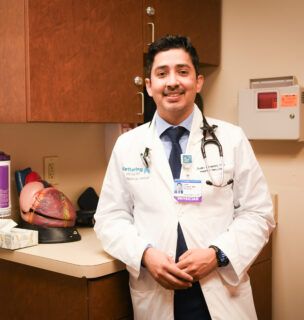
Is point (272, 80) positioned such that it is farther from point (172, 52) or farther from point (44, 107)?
point (44, 107)

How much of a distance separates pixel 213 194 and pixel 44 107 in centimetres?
69

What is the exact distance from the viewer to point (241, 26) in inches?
99.0

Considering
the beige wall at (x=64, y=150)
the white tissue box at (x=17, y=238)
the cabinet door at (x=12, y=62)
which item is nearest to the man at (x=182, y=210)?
the white tissue box at (x=17, y=238)

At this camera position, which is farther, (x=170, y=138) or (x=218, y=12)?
(x=218, y=12)

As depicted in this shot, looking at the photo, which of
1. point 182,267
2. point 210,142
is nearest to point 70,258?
point 182,267

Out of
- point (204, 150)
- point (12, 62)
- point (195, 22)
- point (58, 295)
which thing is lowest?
point (58, 295)

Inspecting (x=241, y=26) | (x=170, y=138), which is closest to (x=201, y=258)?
(x=170, y=138)

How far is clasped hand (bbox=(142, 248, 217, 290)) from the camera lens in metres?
1.41

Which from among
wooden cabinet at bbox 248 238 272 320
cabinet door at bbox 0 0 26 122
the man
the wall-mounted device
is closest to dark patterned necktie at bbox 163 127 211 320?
the man

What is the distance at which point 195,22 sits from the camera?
93.5 inches

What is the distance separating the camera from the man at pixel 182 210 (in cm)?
147

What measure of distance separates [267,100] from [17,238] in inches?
53.9

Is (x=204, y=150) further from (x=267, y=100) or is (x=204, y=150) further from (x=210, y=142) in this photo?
(x=267, y=100)

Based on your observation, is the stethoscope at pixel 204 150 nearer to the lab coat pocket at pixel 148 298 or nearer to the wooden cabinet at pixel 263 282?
the lab coat pocket at pixel 148 298
